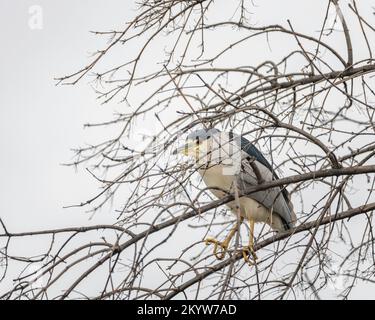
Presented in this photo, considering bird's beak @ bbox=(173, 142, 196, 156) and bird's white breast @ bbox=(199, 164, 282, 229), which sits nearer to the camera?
bird's beak @ bbox=(173, 142, 196, 156)

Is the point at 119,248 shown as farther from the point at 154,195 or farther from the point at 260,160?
the point at 260,160

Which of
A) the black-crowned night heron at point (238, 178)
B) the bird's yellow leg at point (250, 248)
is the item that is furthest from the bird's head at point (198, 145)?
the bird's yellow leg at point (250, 248)

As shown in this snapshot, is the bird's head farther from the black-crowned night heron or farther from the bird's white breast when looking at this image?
the bird's white breast

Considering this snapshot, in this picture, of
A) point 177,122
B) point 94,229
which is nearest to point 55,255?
point 94,229

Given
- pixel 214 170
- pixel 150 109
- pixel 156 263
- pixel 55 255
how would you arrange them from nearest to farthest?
pixel 156 263 < pixel 55 255 < pixel 150 109 < pixel 214 170

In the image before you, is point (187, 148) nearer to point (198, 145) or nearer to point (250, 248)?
point (198, 145)

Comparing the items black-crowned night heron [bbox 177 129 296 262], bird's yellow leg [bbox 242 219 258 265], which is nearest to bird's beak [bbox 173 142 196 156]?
black-crowned night heron [bbox 177 129 296 262]

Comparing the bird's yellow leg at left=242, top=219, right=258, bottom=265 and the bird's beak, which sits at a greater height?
the bird's beak

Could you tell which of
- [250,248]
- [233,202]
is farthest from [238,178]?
[250,248]

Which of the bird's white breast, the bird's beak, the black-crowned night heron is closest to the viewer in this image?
the bird's beak

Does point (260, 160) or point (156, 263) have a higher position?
point (260, 160)

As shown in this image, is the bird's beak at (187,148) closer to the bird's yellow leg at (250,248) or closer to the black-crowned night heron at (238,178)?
the black-crowned night heron at (238,178)
